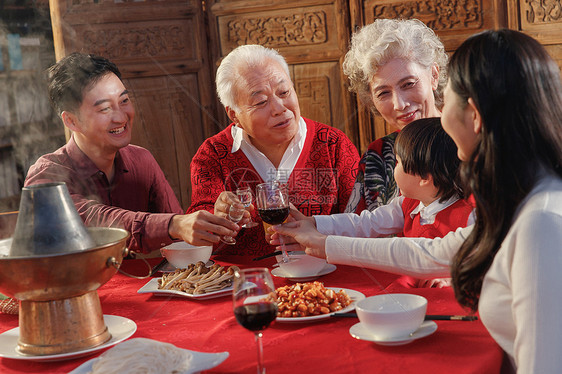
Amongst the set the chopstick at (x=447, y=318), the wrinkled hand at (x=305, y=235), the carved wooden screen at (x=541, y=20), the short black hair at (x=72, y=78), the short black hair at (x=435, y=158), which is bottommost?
the chopstick at (x=447, y=318)

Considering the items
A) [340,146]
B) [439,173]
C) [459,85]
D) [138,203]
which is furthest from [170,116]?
[459,85]

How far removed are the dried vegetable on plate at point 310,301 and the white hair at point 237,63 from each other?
1.20 meters

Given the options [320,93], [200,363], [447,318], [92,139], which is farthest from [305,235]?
[320,93]

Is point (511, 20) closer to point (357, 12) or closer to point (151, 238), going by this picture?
point (357, 12)

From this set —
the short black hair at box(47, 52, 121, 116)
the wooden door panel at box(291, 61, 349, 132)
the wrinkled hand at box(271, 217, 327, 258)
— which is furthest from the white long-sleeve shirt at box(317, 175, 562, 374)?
the wooden door panel at box(291, 61, 349, 132)

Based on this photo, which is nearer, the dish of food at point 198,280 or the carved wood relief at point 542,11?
the dish of food at point 198,280

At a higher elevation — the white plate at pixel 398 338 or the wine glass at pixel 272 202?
the wine glass at pixel 272 202

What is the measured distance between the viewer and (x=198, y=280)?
5.33ft

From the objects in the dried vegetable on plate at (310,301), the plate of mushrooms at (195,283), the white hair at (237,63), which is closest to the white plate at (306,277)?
the plate of mushrooms at (195,283)

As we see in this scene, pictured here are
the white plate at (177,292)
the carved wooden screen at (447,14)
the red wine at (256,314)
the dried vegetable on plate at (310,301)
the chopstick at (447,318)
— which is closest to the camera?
the red wine at (256,314)

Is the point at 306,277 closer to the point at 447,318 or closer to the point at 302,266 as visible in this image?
the point at 302,266

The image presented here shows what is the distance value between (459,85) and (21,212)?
0.91 m

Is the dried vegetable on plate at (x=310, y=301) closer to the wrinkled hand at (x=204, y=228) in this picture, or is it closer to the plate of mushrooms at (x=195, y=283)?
the plate of mushrooms at (x=195, y=283)

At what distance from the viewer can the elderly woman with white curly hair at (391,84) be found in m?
2.29
